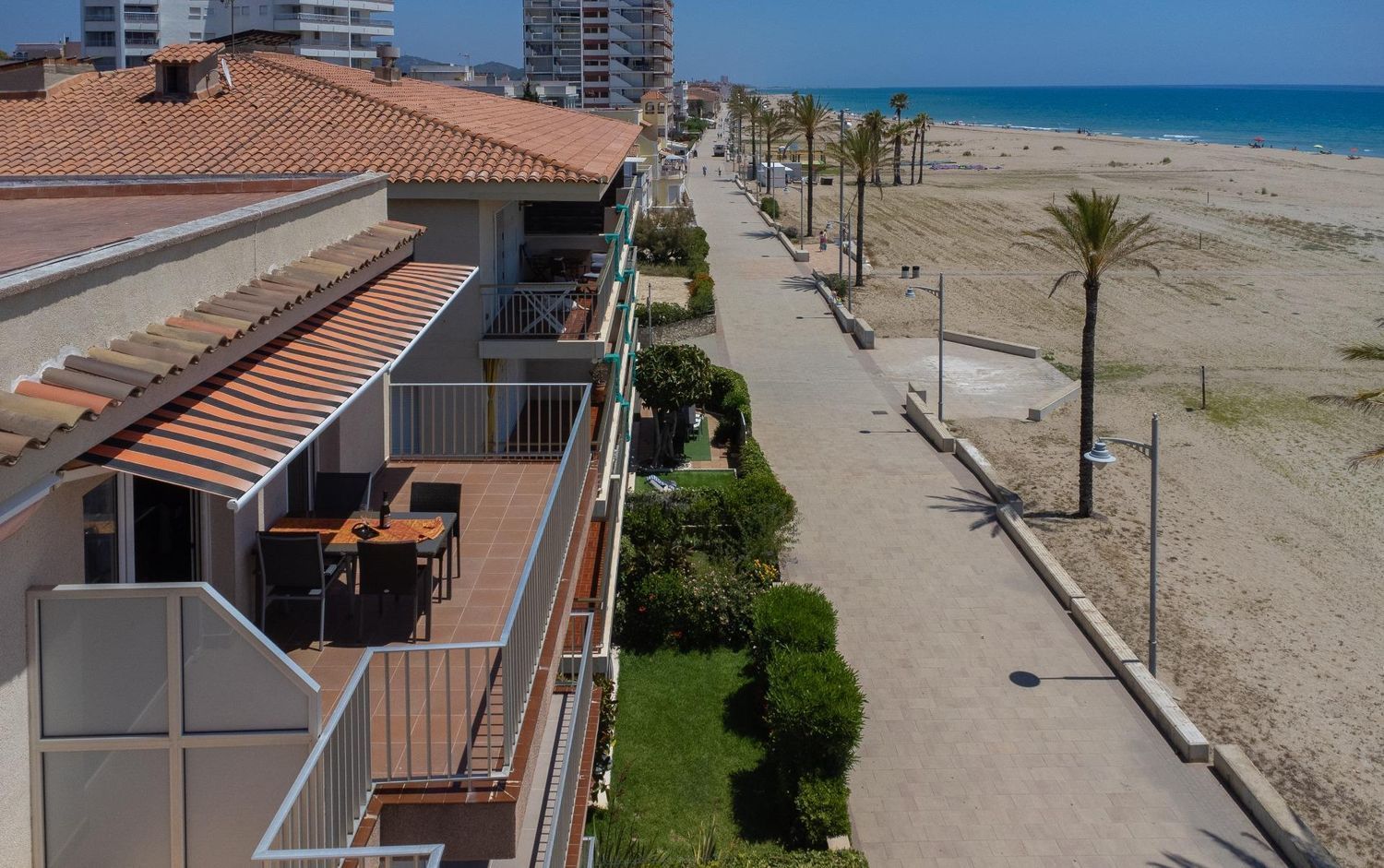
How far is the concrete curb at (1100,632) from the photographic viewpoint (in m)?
14.3

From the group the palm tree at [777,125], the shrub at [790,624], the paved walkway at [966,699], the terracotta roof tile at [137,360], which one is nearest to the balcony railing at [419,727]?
the terracotta roof tile at [137,360]

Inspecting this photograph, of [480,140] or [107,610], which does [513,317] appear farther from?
[107,610]

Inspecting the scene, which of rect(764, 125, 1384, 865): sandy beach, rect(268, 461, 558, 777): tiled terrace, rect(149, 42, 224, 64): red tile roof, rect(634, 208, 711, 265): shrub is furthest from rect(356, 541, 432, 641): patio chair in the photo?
rect(634, 208, 711, 265): shrub

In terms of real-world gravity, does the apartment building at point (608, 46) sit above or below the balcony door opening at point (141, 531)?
above

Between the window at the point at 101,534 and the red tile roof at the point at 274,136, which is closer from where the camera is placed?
the window at the point at 101,534

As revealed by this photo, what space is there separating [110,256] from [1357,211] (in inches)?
3093

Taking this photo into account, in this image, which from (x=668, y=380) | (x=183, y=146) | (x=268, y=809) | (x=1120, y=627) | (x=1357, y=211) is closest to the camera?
(x=268, y=809)

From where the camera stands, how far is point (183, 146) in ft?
54.3

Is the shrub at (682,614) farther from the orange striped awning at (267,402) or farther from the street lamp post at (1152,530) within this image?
the orange striped awning at (267,402)

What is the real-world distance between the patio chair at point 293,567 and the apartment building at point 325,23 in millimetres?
104974

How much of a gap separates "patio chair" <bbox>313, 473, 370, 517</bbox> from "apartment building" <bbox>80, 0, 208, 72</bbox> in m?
114

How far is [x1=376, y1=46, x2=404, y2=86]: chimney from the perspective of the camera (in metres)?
24.4

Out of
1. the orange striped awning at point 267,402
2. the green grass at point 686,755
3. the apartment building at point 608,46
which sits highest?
the apartment building at point 608,46

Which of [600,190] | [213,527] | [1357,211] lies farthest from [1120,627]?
[1357,211]
